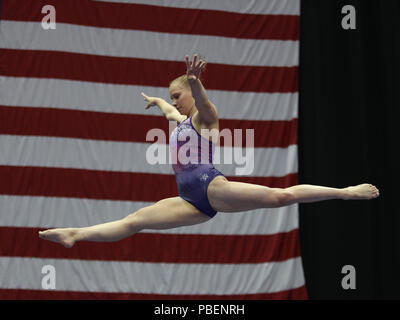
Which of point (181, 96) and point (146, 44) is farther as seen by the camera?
point (146, 44)

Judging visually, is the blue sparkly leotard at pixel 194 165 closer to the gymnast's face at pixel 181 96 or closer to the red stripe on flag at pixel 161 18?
the gymnast's face at pixel 181 96

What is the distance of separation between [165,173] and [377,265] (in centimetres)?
221

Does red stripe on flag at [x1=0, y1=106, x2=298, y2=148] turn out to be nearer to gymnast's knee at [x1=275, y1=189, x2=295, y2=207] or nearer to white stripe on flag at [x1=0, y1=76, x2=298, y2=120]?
white stripe on flag at [x1=0, y1=76, x2=298, y2=120]

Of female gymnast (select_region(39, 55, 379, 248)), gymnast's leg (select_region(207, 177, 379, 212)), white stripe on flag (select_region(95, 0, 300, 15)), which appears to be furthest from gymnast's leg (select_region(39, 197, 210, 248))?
white stripe on flag (select_region(95, 0, 300, 15))

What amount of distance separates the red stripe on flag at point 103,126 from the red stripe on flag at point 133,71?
0.32m

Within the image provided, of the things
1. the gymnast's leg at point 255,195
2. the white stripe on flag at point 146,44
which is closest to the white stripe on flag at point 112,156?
the white stripe on flag at point 146,44

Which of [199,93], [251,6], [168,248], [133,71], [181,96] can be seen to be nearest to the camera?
[199,93]

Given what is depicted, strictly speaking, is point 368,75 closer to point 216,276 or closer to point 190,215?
point 216,276

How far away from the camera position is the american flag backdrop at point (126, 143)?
568cm

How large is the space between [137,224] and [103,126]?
2127 millimetres

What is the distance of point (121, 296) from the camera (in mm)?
5703

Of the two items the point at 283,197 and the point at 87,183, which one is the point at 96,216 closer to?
the point at 87,183

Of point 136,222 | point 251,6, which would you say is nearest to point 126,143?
point 251,6

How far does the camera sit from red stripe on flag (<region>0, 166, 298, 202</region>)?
5688 millimetres
